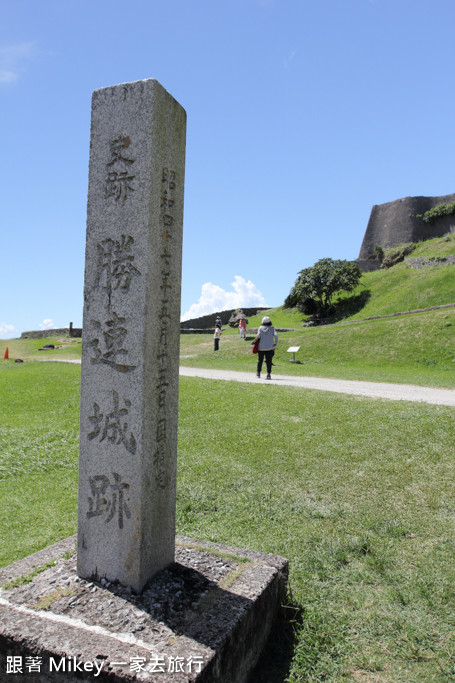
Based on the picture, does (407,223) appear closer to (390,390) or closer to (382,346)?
(382,346)

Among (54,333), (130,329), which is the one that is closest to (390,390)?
(130,329)

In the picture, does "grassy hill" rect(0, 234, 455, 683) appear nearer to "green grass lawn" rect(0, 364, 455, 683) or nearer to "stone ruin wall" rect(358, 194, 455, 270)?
"green grass lawn" rect(0, 364, 455, 683)

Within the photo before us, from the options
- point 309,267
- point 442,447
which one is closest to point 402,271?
point 309,267

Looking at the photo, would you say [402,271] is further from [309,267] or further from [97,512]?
[97,512]

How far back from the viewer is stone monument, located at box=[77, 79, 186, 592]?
8.60 ft

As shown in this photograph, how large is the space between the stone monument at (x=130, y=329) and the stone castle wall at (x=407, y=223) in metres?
45.8

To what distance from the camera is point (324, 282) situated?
106ft

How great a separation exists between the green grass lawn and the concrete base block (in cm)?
37

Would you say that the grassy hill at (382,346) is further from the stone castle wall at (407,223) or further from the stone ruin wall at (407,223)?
the stone castle wall at (407,223)

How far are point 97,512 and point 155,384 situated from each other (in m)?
0.84

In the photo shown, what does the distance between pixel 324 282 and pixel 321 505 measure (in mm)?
28888

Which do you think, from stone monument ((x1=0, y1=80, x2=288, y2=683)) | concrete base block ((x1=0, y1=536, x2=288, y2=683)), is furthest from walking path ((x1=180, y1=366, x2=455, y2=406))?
stone monument ((x1=0, y1=80, x2=288, y2=683))

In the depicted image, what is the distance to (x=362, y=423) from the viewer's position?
6.92 meters

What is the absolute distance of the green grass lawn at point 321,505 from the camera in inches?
106
